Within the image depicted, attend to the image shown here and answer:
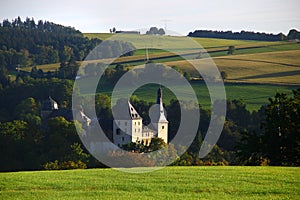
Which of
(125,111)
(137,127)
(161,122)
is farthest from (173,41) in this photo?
(137,127)

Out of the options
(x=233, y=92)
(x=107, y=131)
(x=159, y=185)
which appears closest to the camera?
(x=159, y=185)

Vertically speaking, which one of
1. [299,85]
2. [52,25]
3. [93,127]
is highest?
[52,25]

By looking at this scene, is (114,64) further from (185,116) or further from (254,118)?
(254,118)

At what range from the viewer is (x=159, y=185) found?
17.5m

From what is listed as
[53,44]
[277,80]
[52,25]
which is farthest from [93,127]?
[52,25]

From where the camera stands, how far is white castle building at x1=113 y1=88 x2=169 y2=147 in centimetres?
7219

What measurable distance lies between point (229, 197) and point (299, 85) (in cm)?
5815

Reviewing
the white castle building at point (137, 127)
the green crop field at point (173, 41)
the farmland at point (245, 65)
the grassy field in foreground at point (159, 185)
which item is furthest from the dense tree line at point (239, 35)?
the grassy field in foreground at point (159, 185)

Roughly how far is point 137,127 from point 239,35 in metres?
54.6

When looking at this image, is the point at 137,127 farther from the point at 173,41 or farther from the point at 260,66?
the point at 173,41

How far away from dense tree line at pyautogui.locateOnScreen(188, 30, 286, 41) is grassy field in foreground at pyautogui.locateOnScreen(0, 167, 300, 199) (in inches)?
3641

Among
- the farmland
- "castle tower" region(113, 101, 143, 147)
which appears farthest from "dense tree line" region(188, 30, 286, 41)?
"castle tower" region(113, 101, 143, 147)

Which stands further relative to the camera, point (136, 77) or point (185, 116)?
point (136, 77)

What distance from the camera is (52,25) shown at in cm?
19112
